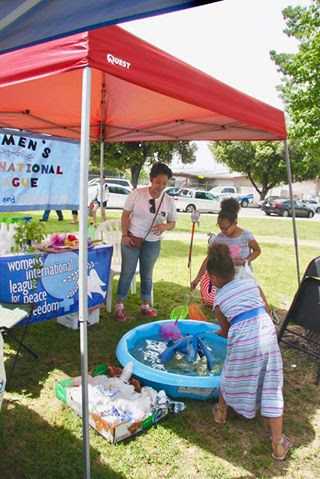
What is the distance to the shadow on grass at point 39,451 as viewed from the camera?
2.08 meters

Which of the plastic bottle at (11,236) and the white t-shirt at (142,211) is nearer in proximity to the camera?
the plastic bottle at (11,236)

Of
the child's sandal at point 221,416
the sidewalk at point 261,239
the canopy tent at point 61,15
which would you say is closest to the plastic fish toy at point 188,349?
the child's sandal at point 221,416

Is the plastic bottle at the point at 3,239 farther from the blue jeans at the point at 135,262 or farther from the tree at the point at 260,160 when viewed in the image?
the tree at the point at 260,160

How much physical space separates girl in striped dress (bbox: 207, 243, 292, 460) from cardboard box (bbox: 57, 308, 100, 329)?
195 cm

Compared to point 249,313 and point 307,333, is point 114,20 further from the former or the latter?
point 307,333

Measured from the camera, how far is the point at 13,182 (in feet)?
17.7

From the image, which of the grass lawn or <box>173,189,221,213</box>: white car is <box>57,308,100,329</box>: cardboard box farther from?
<box>173,189,221,213</box>: white car

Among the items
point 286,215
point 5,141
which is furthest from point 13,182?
point 286,215

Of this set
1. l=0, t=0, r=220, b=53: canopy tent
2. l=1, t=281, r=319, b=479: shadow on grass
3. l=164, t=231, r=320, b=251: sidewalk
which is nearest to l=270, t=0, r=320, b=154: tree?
l=164, t=231, r=320, b=251: sidewalk

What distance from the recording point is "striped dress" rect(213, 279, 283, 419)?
7.69 ft

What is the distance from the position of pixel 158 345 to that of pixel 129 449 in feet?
Result: 4.58

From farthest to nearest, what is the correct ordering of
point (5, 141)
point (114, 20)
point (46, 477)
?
1. point (5, 141)
2. point (46, 477)
3. point (114, 20)

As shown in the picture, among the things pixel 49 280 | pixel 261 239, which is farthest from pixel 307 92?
pixel 49 280

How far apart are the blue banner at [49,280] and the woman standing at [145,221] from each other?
0.23 meters
